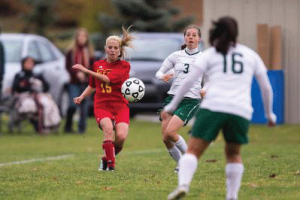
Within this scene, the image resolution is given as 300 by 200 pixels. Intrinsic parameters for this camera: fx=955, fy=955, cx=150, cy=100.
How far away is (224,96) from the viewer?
8.32m

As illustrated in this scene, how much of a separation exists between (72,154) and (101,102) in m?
4.64

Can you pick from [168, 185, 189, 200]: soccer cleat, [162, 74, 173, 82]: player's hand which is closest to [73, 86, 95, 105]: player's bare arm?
[162, 74, 173, 82]: player's hand

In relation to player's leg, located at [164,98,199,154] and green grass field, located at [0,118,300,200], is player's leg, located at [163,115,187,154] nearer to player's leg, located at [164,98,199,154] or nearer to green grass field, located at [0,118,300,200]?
player's leg, located at [164,98,199,154]

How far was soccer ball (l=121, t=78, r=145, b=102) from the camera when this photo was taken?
11977 mm

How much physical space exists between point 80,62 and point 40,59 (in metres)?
2.72

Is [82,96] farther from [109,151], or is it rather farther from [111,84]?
[109,151]

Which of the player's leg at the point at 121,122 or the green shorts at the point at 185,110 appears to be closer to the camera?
the green shorts at the point at 185,110

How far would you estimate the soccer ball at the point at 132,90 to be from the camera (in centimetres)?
1198

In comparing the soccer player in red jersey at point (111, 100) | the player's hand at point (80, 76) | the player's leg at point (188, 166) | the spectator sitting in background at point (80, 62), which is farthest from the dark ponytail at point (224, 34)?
the player's hand at point (80, 76)

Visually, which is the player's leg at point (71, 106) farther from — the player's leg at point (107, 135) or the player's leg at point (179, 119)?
the player's leg at point (179, 119)

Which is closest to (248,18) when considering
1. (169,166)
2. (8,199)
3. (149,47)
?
(149,47)

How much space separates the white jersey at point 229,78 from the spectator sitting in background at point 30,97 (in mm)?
12980

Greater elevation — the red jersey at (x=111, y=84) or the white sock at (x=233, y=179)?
the red jersey at (x=111, y=84)

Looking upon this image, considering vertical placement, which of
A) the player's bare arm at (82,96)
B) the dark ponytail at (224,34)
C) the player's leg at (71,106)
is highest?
the dark ponytail at (224,34)
